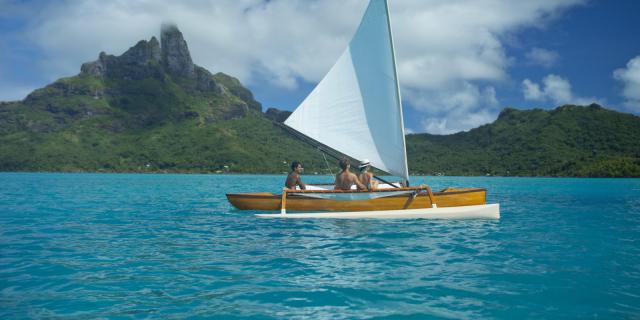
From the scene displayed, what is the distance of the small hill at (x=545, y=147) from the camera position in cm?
11281

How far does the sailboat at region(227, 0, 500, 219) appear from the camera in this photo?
16.1 m

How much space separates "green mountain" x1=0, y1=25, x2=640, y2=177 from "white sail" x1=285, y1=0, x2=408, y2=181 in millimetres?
88864

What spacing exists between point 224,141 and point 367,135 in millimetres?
149208

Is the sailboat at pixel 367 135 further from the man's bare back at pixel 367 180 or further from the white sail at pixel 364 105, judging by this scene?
the man's bare back at pixel 367 180

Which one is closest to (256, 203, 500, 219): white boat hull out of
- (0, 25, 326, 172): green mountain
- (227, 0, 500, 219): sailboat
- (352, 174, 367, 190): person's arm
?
(227, 0, 500, 219): sailboat

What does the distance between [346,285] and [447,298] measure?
1.70 meters

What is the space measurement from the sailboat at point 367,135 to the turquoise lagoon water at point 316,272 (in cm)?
164

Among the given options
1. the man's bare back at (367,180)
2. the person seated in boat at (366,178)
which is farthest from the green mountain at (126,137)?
the man's bare back at (367,180)

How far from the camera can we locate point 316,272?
26.4ft

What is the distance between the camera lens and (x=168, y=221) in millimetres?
16234

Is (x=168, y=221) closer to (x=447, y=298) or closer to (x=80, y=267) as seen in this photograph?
(x=80, y=267)

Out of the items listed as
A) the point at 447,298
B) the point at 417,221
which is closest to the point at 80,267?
the point at 447,298

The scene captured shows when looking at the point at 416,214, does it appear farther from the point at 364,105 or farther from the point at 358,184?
the point at 364,105

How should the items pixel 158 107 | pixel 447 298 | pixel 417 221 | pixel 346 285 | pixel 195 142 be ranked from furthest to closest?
pixel 158 107 < pixel 195 142 < pixel 417 221 < pixel 346 285 < pixel 447 298
